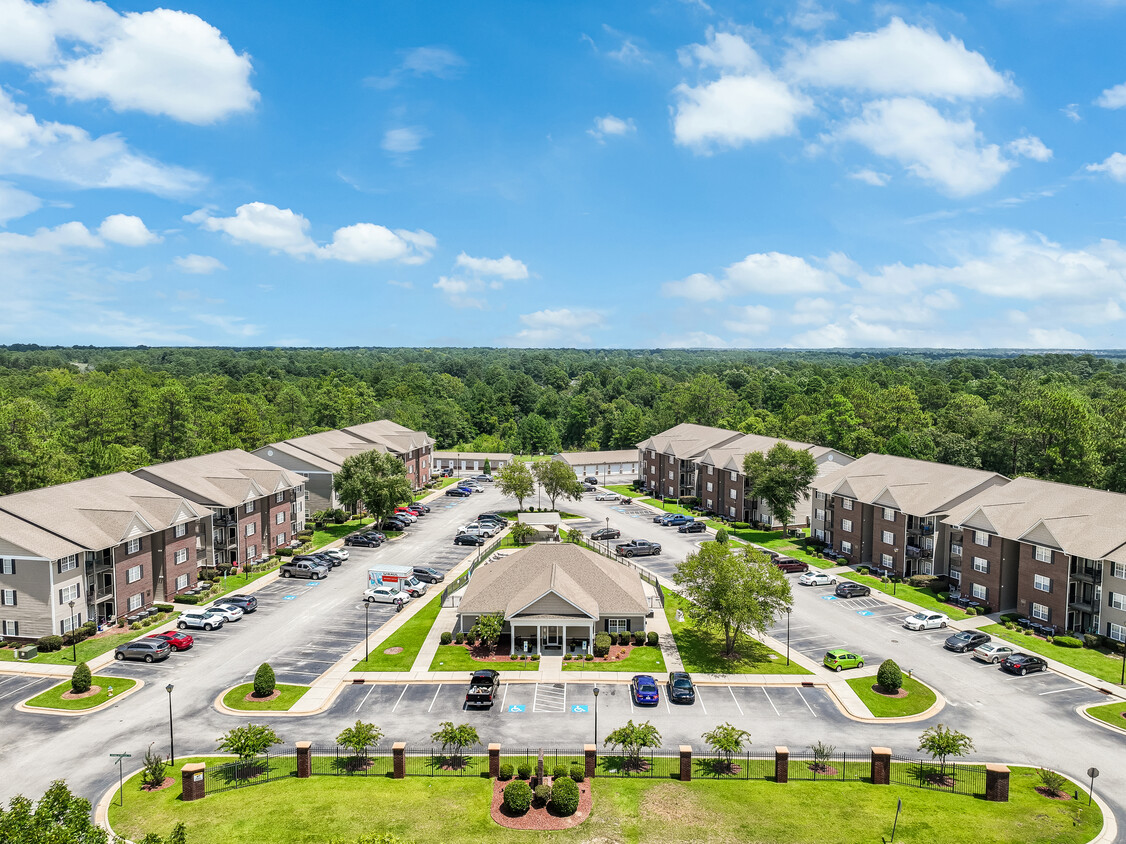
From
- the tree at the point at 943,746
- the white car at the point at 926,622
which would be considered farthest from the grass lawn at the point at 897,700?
the white car at the point at 926,622

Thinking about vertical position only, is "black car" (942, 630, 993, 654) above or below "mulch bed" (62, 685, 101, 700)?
above

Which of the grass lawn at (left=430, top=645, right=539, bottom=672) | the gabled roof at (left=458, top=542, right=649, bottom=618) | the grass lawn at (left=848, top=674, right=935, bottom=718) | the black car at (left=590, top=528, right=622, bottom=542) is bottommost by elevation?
the grass lawn at (left=430, top=645, right=539, bottom=672)

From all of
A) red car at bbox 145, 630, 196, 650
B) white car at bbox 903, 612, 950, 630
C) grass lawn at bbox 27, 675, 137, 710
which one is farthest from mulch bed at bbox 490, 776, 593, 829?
white car at bbox 903, 612, 950, 630

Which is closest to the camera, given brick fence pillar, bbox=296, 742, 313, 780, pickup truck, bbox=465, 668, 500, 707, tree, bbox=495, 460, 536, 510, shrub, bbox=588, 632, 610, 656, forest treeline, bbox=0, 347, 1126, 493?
brick fence pillar, bbox=296, 742, 313, 780

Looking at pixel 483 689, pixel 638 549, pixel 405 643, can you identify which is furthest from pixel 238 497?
pixel 638 549

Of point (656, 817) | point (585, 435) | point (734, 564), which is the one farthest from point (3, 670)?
point (585, 435)

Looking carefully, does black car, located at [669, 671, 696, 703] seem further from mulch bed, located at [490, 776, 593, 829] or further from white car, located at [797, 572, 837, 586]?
white car, located at [797, 572, 837, 586]

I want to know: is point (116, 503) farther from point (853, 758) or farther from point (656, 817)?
point (853, 758)

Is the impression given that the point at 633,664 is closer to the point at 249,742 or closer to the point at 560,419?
the point at 249,742

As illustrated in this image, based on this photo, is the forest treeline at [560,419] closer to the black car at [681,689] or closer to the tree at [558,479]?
the tree at [558,479]
